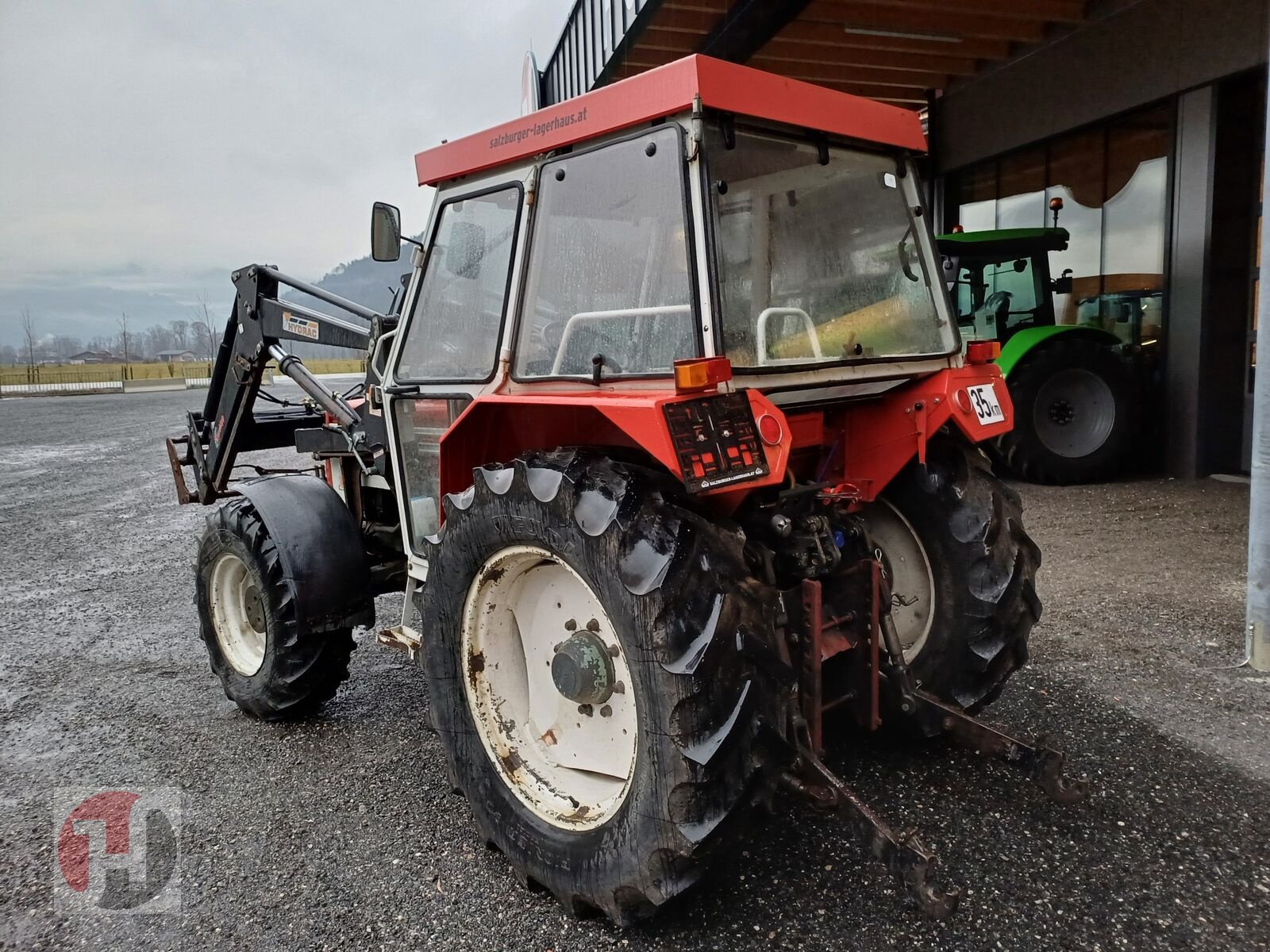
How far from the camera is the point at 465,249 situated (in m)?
3.14

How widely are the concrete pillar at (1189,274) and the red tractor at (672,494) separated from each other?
625 cm

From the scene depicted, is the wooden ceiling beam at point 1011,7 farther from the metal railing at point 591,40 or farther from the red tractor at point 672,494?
the red tractor at point 672,494

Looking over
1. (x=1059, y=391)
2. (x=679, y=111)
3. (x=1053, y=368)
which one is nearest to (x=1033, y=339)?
(x=1053, y=368)

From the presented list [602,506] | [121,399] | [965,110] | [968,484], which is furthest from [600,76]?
[121,399]

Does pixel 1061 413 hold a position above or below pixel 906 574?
above

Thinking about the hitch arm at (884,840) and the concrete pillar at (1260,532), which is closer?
the hitch arm at (884,840)

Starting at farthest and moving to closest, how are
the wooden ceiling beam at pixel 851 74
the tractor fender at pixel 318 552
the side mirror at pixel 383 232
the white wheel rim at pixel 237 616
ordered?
the wooden ceiling beam at pixel 851 74 < the white wheel rim at pixel 237 616 < the tractor fender at pixel 318 552 < the side mirror at pixel 383 232

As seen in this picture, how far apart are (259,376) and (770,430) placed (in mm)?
3015

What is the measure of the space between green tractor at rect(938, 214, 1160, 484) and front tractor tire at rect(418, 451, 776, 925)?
6.47m

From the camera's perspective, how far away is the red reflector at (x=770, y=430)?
86.7 inches

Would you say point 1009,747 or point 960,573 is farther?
point 960,573

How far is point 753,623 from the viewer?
2.14 metres

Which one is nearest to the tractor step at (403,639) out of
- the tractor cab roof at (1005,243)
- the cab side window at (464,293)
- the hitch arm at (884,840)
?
the cab side window at (464,293)

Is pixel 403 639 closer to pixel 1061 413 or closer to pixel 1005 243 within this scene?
pixel 1061 413
